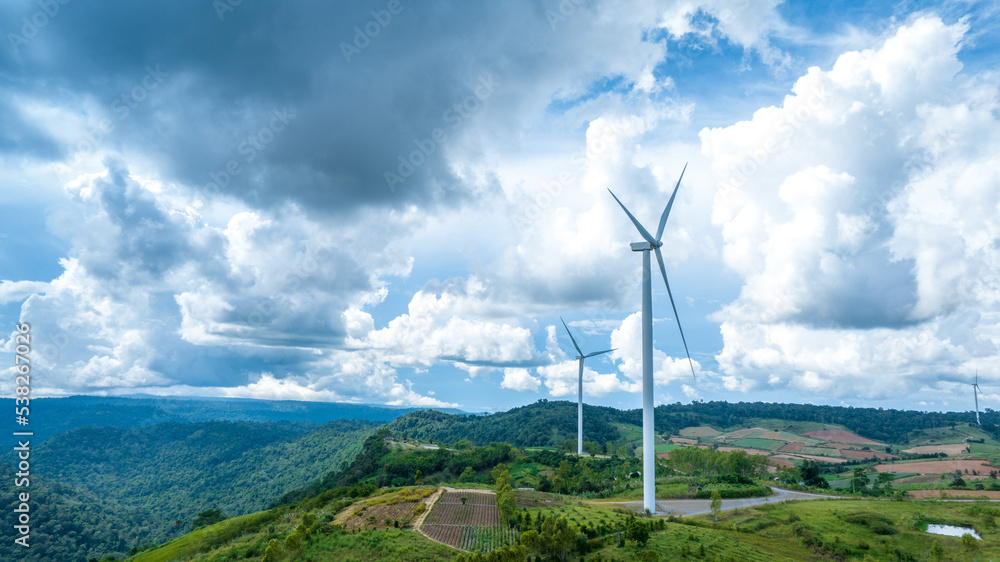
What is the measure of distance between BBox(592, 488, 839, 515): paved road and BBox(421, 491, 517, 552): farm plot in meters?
31.2

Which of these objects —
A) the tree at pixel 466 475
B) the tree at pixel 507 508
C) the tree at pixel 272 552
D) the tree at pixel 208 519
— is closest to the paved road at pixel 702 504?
the tree at pixel 507 508

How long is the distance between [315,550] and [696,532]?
56.6 m

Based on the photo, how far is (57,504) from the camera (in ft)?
584

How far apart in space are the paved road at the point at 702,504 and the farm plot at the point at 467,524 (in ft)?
102

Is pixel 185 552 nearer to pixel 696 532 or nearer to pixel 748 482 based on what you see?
pixel 696 532

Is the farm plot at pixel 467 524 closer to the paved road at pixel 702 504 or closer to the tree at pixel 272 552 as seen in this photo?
the tree at pixel 272 552

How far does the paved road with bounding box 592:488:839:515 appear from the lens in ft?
333

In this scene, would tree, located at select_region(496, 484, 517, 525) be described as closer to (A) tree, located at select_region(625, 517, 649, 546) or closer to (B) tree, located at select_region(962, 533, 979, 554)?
(A) tree, located at select_region(625, 517, 649, 546)

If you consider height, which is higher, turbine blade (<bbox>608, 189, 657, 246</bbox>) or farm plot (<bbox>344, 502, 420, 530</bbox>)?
turbine blade (<bbox>608, 189, 657, 246</bbox>)

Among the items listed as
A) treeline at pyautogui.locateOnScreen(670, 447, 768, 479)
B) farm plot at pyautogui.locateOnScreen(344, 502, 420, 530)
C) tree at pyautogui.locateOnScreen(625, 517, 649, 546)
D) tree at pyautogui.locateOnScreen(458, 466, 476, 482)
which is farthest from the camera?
tree at pyautogui.locateOnScreen(458, 466, 476, 482)

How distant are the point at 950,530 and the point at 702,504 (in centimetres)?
4203

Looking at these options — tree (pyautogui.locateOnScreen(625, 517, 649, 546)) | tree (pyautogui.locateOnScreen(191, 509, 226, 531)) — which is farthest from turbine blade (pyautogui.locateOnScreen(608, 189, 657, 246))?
tree (pyautogui.locateOnScreen(191, 509, 226, 531))

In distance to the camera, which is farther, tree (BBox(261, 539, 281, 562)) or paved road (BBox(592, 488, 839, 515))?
paved road (BBox(592, 488, 839, 515))

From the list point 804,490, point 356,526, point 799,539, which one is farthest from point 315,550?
point 804,490
